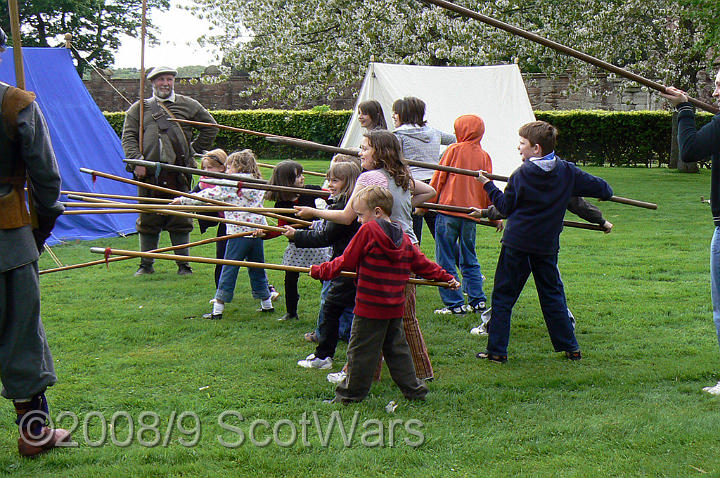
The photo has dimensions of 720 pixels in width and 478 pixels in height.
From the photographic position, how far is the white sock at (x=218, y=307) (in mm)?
7004

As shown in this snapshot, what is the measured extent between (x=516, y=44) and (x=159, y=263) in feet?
40.2

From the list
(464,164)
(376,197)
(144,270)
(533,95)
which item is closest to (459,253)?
(464,164)

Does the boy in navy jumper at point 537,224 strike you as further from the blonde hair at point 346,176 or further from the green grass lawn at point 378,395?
the blonde hair at point 346,176

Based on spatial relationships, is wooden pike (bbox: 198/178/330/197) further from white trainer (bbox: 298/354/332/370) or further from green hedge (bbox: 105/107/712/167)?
green hedge (bbox: 105/107/712/167)

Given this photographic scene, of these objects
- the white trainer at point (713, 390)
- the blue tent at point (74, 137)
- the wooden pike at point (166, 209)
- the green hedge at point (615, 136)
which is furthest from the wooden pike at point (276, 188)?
the green hedge at point (615, 136)

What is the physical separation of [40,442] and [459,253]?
405cm

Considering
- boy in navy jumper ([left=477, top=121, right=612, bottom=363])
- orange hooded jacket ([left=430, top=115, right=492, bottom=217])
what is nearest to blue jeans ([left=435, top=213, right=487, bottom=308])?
orange hooded jacket ([left=430, top=115, right=492, bottom=217])

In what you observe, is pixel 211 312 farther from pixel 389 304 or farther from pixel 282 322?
pixel 389 304

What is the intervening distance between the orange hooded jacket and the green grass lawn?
103cm

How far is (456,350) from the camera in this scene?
598cm

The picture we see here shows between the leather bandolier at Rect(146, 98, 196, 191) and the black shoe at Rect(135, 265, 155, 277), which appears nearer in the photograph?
the leather bandolier at Rect(146, 98, 196, 191)

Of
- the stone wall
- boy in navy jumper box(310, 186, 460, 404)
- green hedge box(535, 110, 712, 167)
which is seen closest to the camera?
boy in navy jumper box(310, 186, 460, 404)

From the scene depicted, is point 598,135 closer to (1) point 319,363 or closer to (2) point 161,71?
(2) point 161,71

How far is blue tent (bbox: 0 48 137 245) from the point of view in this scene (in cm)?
1144
